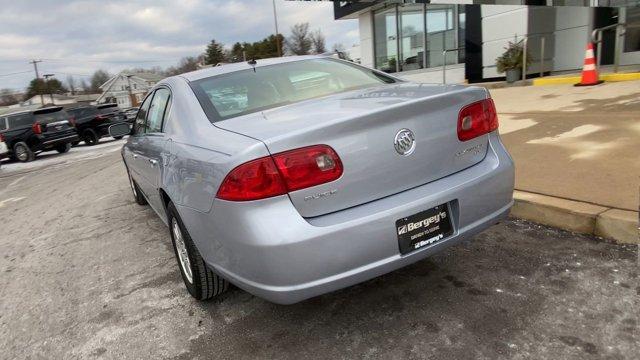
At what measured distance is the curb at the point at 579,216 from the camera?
3.21m

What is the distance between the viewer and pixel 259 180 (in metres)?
2.18

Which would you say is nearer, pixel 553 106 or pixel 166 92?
pixel 166 92

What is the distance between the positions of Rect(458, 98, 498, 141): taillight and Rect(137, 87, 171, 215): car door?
74.2 inches

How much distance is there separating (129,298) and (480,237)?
264 cm

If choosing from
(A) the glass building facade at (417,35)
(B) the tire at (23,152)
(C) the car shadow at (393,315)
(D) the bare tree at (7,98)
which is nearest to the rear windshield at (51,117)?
(B) the tire at (23,152)

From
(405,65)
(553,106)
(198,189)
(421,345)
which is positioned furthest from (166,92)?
(405,65)

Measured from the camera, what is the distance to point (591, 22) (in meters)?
11.8

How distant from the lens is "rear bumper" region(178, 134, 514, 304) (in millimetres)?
2164

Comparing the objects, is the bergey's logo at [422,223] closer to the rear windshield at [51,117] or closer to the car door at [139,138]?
the car door at [139,138]

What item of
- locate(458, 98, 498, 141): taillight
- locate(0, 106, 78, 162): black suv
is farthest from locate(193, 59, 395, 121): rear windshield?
locate(0, 106, 78, 162): black suv

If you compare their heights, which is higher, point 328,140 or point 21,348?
point 328,140

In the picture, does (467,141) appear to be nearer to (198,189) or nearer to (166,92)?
(198,189)

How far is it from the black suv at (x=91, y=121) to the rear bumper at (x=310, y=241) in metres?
18.4

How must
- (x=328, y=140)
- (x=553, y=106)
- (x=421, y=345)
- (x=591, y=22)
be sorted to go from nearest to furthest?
1. (x=328, y=140)
2. (x=421, y=345)
3. (x=553, y=106)
4. (x=591, y=22)
